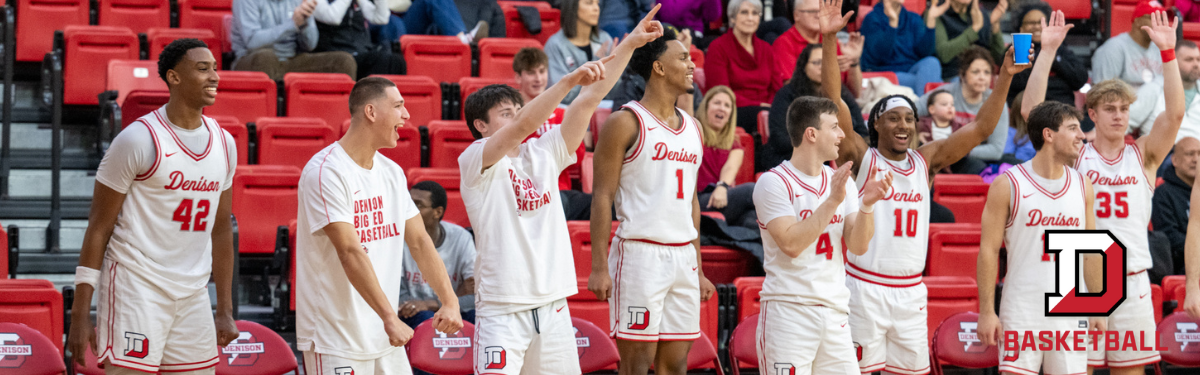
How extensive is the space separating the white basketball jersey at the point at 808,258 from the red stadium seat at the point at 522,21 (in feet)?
16.8

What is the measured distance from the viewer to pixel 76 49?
25.0 feet

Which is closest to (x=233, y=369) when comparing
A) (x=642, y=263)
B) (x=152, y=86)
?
(x=642, y=263)

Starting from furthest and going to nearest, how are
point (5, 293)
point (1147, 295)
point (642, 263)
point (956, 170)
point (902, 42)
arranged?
point (902, 42), point (956, 170), point (1147, 295), point (5, 293), point (642, 263)

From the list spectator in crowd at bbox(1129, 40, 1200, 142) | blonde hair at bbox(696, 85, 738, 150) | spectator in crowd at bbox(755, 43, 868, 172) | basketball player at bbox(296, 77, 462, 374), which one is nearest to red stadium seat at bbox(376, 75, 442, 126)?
blonde hair at bbox(696, 85, 738, 150)

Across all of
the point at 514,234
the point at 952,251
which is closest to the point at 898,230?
the point at 952,251

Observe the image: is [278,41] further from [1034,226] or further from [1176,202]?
[1176,202]

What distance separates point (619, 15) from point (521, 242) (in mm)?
5551

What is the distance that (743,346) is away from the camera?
560 centimetres

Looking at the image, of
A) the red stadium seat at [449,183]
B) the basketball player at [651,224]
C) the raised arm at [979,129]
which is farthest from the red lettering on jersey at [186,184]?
the raised arm at [979,129]

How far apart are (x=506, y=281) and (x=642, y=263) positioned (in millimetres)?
656

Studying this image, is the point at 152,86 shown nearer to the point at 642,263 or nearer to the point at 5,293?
the point at 5,293

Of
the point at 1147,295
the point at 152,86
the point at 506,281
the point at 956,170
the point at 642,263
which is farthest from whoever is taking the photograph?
the point at 956,170

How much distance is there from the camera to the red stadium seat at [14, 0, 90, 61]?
318 inches

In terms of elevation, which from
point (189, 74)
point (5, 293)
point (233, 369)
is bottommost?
point (233, 369)
